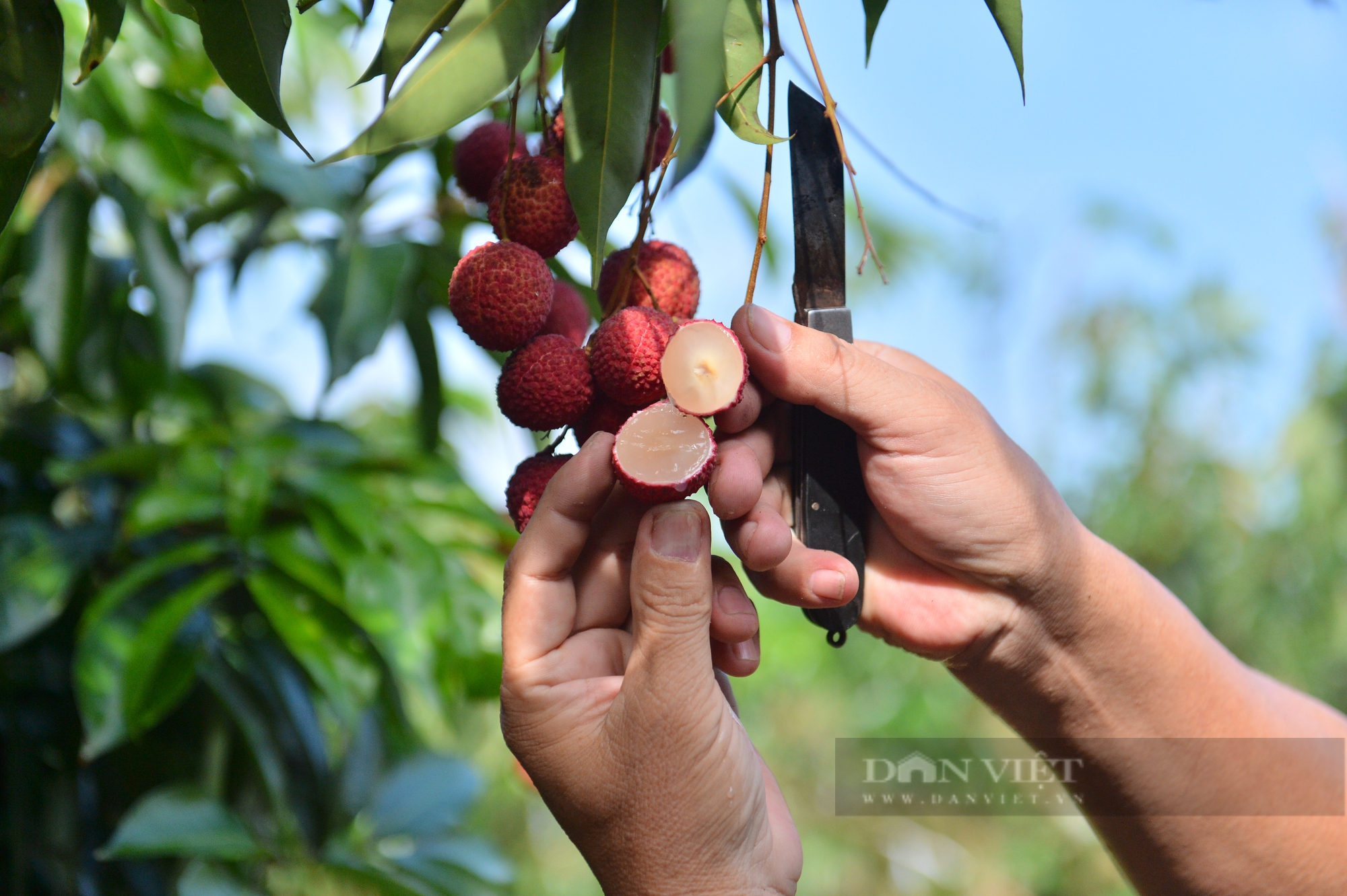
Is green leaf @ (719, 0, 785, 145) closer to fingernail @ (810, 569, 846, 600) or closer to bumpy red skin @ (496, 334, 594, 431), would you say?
bumpy red skin @ (496, 334, 594, 431)

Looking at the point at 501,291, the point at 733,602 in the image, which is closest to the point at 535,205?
the point at 501,291

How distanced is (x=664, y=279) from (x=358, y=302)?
18.7 inches

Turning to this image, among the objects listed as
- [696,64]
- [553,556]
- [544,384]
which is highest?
[696,64]

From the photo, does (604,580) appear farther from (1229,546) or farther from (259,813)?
(1229,546)

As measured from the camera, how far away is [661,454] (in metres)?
0.49

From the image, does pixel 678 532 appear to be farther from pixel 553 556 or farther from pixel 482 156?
→ pixel 482 156

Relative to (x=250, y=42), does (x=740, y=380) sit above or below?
below

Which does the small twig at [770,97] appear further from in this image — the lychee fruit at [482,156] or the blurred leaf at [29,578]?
the blurred leaf at [29,578]

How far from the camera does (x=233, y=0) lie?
0.40m

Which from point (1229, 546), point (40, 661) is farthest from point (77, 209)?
point (1229, 546)

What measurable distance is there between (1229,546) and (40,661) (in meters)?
5.11

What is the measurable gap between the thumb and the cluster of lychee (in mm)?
24

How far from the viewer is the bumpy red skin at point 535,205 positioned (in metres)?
0.50

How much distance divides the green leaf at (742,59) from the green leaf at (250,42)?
0.65 ft
